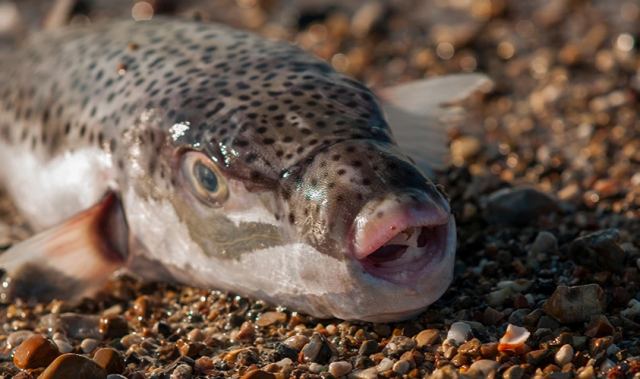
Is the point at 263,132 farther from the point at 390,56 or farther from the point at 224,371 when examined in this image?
the point at 390,56

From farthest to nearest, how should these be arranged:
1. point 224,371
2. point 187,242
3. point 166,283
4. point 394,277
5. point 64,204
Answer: point 64,204 < point 166,283 < point 187,242 < point 224,371 < point 394,277

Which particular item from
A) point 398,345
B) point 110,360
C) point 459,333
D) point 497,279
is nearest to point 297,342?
point 398,345

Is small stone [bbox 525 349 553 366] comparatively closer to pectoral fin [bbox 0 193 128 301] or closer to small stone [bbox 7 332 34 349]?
pectoral fin [bbox 0 193 128 301]

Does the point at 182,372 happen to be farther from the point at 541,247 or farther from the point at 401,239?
the point at 541,247

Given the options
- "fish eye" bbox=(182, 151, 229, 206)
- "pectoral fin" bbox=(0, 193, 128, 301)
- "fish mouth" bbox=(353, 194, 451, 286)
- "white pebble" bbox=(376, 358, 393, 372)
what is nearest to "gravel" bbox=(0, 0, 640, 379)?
"white pebble" bbox=(376, 358, 393, 372)

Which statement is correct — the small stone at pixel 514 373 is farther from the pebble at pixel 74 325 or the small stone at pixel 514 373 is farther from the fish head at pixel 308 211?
the pebble at pixel 74 325

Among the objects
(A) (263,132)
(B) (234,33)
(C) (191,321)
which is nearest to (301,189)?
(A) (263,132)

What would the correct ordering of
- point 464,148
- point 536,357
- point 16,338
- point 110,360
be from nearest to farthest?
point 536,357 < point 110,360 < point 16,338 < point 464,148
